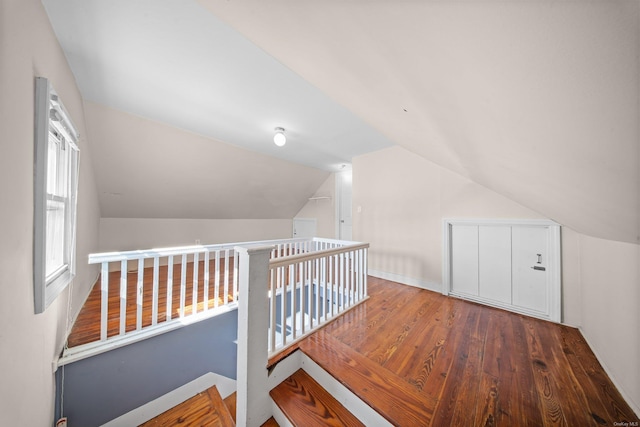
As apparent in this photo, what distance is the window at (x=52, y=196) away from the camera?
3.55 ft

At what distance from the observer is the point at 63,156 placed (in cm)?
163

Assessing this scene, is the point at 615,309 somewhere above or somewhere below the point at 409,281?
above

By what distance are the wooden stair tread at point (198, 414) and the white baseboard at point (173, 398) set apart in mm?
45

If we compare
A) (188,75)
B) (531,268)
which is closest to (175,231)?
(188,75)

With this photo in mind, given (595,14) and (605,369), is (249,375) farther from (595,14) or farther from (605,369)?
(605,369)

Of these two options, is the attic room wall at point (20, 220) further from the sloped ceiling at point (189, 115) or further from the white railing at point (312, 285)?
the white railing at point (312, 285)

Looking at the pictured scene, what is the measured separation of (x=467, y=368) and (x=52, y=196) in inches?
124

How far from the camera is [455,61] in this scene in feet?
1.60

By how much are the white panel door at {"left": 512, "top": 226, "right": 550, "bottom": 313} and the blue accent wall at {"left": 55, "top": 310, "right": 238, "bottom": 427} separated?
3457mm

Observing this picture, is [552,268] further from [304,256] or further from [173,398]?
[173,398]

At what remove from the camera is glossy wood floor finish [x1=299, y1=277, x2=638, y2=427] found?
1189 millimetres

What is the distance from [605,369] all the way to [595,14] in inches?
98.0

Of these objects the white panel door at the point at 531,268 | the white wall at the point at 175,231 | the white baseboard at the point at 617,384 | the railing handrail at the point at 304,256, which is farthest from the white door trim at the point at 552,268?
the white wall at the point at 175,231

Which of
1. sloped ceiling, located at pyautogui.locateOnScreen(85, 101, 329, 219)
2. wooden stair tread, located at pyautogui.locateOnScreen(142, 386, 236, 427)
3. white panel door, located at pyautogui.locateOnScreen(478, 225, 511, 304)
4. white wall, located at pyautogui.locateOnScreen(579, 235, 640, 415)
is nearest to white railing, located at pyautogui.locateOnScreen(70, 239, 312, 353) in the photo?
wooden stair tread, located at pyautogui.locateOnScreen(142, 386, 236, 427)
